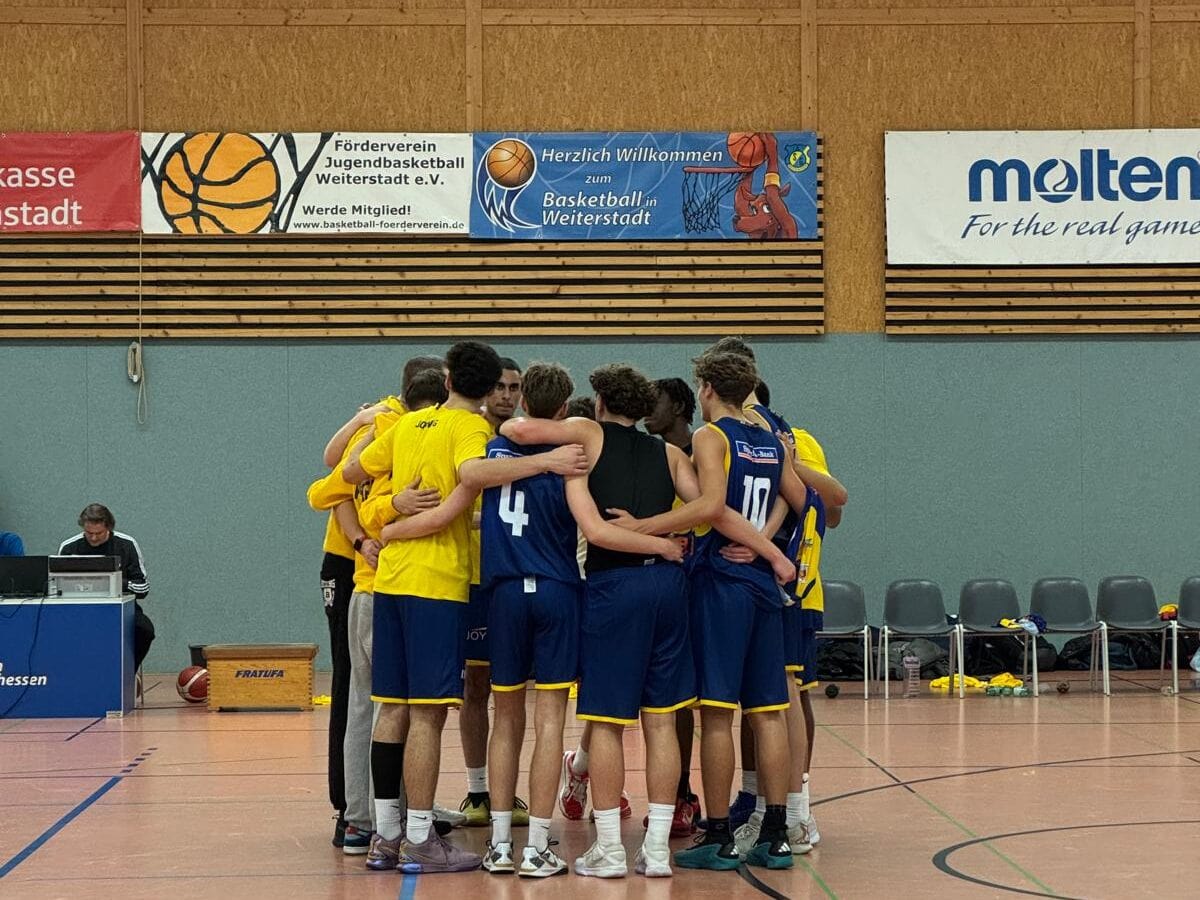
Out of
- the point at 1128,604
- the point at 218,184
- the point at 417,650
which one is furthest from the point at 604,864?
the point at 218,184

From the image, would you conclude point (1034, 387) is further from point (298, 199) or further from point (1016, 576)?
point (298, 199)

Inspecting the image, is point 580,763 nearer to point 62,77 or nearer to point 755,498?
point 755,498

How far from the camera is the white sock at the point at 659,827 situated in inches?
219

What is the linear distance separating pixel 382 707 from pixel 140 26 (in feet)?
31.6

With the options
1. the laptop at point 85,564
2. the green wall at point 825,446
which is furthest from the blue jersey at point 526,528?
the green wall at point 825,446

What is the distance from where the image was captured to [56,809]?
7.17 meters

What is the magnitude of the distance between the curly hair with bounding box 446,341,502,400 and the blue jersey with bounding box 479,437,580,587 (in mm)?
264

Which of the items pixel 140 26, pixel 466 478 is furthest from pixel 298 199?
pixel 466 478

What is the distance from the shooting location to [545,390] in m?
5.68

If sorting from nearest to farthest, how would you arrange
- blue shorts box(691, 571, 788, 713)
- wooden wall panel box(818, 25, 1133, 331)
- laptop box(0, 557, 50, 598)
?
1. blue shorts box(691, 571, 788, 713)
2. laptop box(0, 557, 50, 598)
3. wooden wall panel box(818, 25, 1133, 331)

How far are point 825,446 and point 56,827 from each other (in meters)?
8.42

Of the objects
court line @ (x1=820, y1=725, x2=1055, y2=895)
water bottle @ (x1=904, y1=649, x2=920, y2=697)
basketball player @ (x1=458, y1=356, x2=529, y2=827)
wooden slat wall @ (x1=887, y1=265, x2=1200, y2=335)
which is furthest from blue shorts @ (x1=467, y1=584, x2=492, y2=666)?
wooden slat wall @ (x1=887, y1=265, x2=1200, y2=335)

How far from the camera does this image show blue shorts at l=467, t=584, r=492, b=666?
6.25 metres

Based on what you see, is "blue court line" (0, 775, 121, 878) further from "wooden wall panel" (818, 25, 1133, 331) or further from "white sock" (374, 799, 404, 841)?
"wooden wall panel" (818, 25, 1133, 331)
